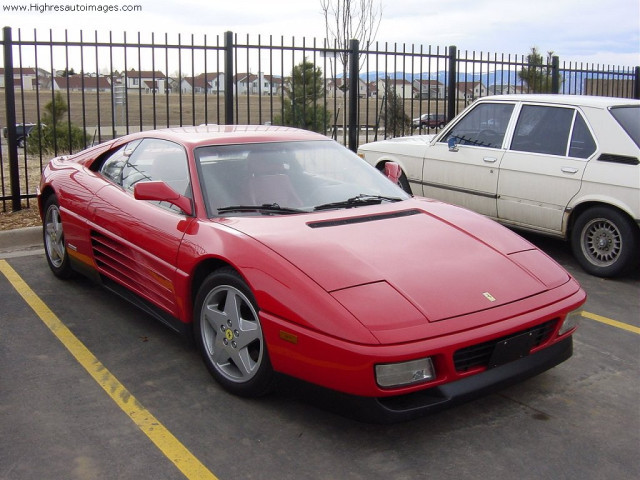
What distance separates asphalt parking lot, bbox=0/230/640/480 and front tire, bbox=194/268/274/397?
13cm

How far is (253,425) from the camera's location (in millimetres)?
3570

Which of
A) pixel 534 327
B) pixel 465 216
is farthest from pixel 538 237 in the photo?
pixel 534 327

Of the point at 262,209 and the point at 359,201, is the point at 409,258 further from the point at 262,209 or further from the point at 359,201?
the point at 262,209

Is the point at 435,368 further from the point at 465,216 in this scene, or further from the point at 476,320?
the point at 465,216

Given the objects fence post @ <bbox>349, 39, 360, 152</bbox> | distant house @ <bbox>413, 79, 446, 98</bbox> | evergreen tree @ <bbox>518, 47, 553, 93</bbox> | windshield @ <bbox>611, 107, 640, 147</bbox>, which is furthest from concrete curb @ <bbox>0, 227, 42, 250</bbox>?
evergreen tree @ <bbox>518, 47, 553, 93</bbox>

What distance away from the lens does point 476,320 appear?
3.38m

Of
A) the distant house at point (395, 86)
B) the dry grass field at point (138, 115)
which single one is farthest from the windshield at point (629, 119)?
the distant house at point (395, 86)

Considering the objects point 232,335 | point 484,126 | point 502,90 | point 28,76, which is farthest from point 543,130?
point 28,76

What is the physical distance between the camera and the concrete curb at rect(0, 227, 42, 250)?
7.43 m

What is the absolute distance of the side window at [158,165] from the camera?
15.0 ft

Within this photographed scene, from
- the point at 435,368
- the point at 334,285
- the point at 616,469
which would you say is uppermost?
the point at 334,285

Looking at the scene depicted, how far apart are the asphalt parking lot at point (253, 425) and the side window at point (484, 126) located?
125 inches

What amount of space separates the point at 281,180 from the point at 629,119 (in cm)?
383

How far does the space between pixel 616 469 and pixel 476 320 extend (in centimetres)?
92
